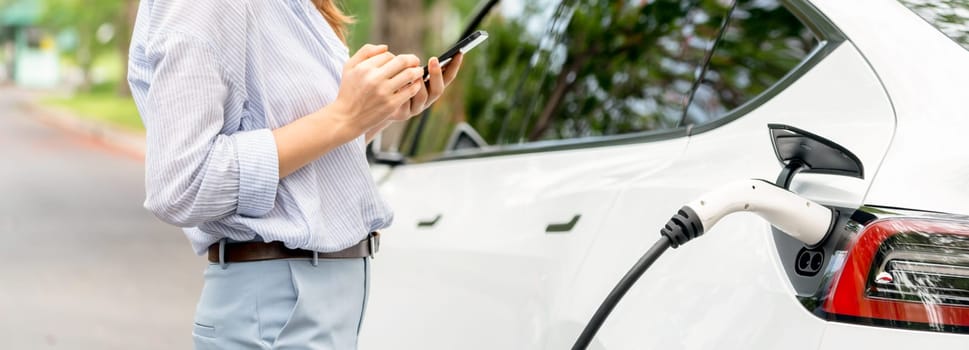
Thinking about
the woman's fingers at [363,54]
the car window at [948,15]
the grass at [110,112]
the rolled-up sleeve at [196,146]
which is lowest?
the grass at [110,112]

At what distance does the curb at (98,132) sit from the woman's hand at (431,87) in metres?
17.5

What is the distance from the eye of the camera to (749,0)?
2217 mm

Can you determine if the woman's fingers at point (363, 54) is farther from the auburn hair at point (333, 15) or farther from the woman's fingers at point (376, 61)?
the auburn hair at point (333, 15)

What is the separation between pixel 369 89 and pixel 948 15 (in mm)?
Answer: 861

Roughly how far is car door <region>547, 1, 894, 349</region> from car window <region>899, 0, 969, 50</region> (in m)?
0.12

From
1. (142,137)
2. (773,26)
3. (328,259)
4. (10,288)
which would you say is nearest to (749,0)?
(773,26)

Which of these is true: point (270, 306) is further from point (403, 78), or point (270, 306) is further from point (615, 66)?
point (615, 66)

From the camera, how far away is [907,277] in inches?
58.1

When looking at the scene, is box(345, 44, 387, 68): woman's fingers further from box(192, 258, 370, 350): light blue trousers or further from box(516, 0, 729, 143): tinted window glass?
box(516, 0, 729, 143): tinted window glass

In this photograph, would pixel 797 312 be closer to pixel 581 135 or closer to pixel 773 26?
pixel 773 26

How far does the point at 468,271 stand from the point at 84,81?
53903 mm

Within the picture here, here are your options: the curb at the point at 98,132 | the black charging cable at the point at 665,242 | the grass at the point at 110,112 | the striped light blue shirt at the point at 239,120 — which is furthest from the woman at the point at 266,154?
the grass at the point at 110,112

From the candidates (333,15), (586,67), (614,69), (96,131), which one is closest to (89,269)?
(586,67)

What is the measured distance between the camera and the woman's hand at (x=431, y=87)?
185 cm
